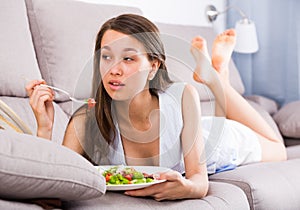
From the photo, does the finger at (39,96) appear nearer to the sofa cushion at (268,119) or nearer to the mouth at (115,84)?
the mouth at (115,84)

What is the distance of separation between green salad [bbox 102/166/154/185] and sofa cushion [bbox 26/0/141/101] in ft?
2.33

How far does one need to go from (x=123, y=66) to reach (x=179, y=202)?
13.5 inches

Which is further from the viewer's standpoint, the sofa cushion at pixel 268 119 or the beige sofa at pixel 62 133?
the sofa cushion at pixel 268 119

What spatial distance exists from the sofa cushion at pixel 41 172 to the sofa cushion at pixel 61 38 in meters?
0.89

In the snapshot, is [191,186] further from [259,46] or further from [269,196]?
[259,46]

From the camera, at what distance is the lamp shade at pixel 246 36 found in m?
3.09

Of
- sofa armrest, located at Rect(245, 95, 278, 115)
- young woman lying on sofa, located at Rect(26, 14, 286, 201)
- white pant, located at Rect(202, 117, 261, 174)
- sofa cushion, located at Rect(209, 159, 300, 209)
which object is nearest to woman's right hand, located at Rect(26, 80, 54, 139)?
young woman lying on sofa, located at Rect(26, 14, 286, 201)

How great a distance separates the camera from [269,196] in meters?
1.67

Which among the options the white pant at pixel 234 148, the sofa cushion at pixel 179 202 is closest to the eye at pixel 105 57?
the sofa cushion at pixel 179 202

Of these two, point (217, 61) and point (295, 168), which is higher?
point (217, 61)

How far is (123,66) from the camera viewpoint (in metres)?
1.27

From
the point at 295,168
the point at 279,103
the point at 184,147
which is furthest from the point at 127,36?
the point at 279,103

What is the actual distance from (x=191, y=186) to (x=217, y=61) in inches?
38.6

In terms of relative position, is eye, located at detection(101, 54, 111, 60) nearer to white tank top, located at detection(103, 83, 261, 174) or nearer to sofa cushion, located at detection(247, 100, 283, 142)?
white tank top, located at detection(103, 83, 261, 174)
